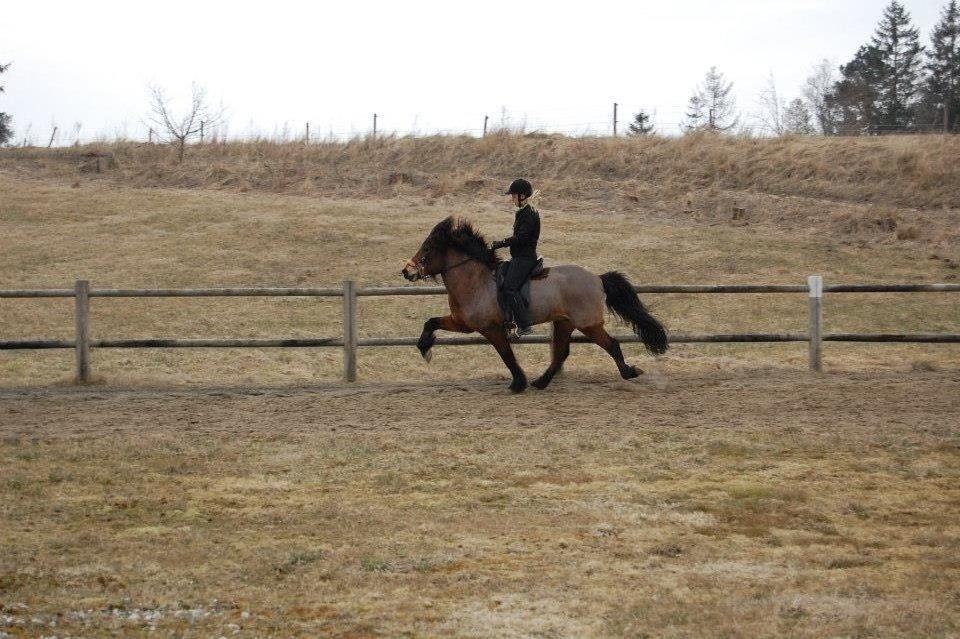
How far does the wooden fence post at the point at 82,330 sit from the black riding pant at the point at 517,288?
15.5 ft

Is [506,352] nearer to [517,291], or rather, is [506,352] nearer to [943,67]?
[517,291]

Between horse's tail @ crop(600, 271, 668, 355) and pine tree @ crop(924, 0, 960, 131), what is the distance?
36963 mm

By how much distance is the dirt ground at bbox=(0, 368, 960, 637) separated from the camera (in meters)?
4.94

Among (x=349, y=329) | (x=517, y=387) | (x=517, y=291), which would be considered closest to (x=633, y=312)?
(x=517, y=291)

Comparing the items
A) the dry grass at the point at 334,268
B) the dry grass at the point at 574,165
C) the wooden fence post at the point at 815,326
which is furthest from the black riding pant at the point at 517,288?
the dry grass at the point at 574,165

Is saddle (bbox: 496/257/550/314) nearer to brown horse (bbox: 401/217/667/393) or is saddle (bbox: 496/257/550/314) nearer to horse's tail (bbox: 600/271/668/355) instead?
brown horse (bbox: 401/217/667/393)

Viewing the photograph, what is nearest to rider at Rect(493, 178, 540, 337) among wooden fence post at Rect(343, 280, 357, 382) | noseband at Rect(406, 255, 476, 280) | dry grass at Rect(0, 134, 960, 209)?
noseband at Rect(406, 255, 476, 280)

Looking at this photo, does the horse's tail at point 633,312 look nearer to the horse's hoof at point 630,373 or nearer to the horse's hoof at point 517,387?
the horse's hoof at point 630,373

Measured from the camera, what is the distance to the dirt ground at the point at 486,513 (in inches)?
195

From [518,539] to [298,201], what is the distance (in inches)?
803

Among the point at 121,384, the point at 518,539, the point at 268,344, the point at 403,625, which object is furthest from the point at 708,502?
the point at 121,384

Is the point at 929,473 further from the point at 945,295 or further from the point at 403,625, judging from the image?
the point at 945,295

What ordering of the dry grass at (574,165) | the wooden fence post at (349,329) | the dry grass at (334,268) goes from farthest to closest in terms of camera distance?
the dry grass at (574,165), the dry grass at (334,268), the wooden fence post at (349,329)

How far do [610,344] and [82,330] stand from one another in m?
5.89
